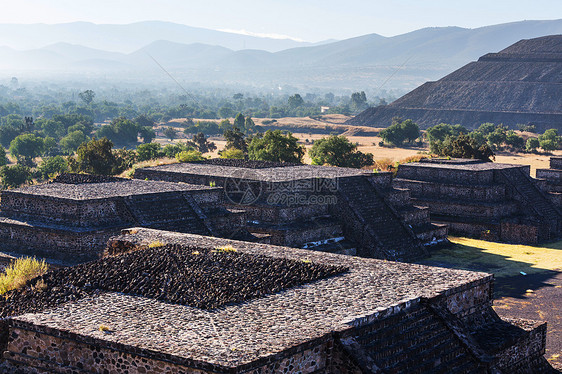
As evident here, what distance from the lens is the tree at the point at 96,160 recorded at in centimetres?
4784

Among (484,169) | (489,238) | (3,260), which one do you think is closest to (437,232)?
(489,238)

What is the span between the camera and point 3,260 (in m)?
23.8

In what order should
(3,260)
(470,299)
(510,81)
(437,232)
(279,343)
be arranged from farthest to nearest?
(510,81), (437,232), (3,260), (470,299), (279,343)

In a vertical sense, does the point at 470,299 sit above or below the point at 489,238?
above

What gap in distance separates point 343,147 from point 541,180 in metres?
17.0

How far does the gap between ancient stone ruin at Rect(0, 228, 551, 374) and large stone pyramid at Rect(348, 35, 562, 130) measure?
115m

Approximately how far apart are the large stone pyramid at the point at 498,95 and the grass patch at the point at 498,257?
9569cm

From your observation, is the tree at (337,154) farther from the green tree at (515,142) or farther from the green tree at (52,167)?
the green tree at (515,142)

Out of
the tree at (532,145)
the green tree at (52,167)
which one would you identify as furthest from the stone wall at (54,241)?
the tree at (532,145)

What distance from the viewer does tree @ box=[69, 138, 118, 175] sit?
4784cm

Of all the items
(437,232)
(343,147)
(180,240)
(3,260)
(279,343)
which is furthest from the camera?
(343,147)

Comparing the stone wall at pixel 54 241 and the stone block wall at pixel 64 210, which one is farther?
the stone block wall at pixel 64 210

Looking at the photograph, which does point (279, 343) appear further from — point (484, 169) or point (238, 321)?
point (484, 169)

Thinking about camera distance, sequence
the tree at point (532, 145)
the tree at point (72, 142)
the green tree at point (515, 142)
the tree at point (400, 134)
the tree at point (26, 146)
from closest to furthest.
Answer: the tree at point (532, 145) → the green tree at point (515, 142) → the tree at point (26, 146) → the tree at point (72, 142) → the tree at point (400, 134)
